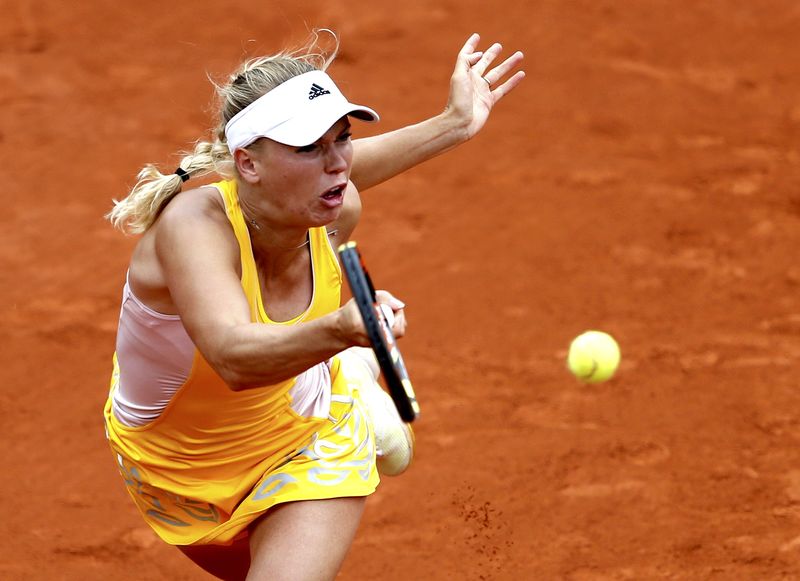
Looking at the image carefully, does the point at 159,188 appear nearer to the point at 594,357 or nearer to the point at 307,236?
the point at 307,236

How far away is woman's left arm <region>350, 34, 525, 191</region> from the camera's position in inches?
147

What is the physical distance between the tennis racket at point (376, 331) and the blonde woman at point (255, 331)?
0.77 ft

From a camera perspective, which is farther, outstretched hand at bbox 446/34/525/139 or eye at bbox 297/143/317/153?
outstretched hand at bbox 446/34/525/139

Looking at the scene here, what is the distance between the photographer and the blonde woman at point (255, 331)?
116 inches

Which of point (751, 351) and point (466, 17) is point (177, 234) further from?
point (466, 17)

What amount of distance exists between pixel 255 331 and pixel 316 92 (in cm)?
73

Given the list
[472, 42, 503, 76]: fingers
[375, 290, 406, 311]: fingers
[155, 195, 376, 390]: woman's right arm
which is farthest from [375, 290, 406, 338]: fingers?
[472, 42, 503, 76]: fingers

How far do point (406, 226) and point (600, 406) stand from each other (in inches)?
69.7

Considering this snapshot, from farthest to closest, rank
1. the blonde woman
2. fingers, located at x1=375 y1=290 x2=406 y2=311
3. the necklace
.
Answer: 1. the necklace
2. the blonde woman
3. fingers, located at x1=375 y1=290 x2=406 y2=311

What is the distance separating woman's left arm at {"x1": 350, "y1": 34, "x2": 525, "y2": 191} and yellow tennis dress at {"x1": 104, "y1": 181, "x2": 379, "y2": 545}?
0.43 meters

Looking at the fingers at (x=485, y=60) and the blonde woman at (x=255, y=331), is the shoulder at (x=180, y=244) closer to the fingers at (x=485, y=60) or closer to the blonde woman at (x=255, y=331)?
the blonde woman at (x=255, y=331)

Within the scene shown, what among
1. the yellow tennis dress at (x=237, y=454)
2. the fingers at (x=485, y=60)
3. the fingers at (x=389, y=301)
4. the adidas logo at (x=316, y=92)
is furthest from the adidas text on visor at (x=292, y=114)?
the fingers at (x=485, y=60)

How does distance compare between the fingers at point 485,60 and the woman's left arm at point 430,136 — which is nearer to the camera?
the woman's left arm at point 430,136

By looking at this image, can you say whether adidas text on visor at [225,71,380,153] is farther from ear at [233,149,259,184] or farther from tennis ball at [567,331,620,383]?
tennis ball at [567,331,620,383]
